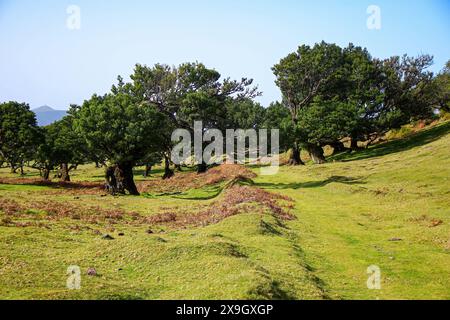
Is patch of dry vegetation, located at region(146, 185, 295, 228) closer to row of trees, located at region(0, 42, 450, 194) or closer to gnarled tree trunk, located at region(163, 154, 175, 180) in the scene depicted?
row of trees, located at region(0, 42, 450, 194)

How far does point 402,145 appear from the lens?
8181cm

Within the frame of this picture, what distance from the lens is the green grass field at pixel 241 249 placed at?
51.3 ft

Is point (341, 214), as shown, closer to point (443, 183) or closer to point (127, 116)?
point (443, 183)

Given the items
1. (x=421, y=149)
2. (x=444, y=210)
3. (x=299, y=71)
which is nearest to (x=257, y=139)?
(x=299, y=71)

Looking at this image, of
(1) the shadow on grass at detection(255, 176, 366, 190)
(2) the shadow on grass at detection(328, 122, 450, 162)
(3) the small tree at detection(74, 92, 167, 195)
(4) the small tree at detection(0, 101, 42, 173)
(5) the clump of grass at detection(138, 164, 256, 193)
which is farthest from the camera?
(2) the shadow on grass at detection(328, 122, 450, 162)

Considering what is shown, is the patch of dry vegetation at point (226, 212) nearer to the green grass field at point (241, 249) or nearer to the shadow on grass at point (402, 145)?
the green grass field at point (241, 249)

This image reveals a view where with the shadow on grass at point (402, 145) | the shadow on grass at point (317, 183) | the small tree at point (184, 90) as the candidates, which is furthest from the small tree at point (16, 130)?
the shadow on grass at point (402, 145)

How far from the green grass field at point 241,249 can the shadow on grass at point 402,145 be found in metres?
34.7

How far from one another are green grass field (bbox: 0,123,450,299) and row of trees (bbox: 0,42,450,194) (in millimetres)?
25135

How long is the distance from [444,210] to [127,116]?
37.6 meters

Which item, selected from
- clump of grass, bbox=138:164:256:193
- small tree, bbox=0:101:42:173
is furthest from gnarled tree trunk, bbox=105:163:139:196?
small tree, bbox=0:101:42:173

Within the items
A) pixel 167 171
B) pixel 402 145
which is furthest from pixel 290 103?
pixel 167 171

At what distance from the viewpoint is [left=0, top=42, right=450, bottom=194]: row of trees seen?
7238 centimetres
